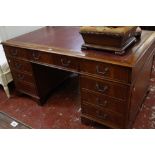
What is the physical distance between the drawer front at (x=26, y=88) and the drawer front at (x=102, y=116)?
626 mm

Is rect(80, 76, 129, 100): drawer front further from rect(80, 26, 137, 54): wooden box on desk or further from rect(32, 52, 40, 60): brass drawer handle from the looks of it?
rect(32, 52, 40, 60): brass drawer handle

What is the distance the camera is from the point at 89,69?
1.28 m

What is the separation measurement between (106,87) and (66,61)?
0.37 metres

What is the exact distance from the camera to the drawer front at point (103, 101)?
1.31 meters

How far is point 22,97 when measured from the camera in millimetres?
2092

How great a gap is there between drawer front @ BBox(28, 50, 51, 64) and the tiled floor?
58 cm

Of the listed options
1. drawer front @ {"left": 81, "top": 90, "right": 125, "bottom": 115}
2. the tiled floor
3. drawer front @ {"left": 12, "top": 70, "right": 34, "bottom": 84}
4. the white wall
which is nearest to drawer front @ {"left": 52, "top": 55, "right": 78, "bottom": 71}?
drawer front @ {"left": 81, "top": 90, "right": 125, "bottom": 115}

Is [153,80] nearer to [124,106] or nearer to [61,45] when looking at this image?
[124,106]

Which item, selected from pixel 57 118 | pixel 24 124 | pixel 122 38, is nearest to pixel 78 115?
pixel 57 118

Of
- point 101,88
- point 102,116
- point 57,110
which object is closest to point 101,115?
point 102,116

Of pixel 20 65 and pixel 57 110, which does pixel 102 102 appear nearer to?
pixel 57 110

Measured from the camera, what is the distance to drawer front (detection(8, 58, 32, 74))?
172 centimetres

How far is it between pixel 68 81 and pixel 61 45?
93 cm

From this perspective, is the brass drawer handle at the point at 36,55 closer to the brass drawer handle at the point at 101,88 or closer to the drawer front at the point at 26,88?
the drawer front at the point at 26,88
